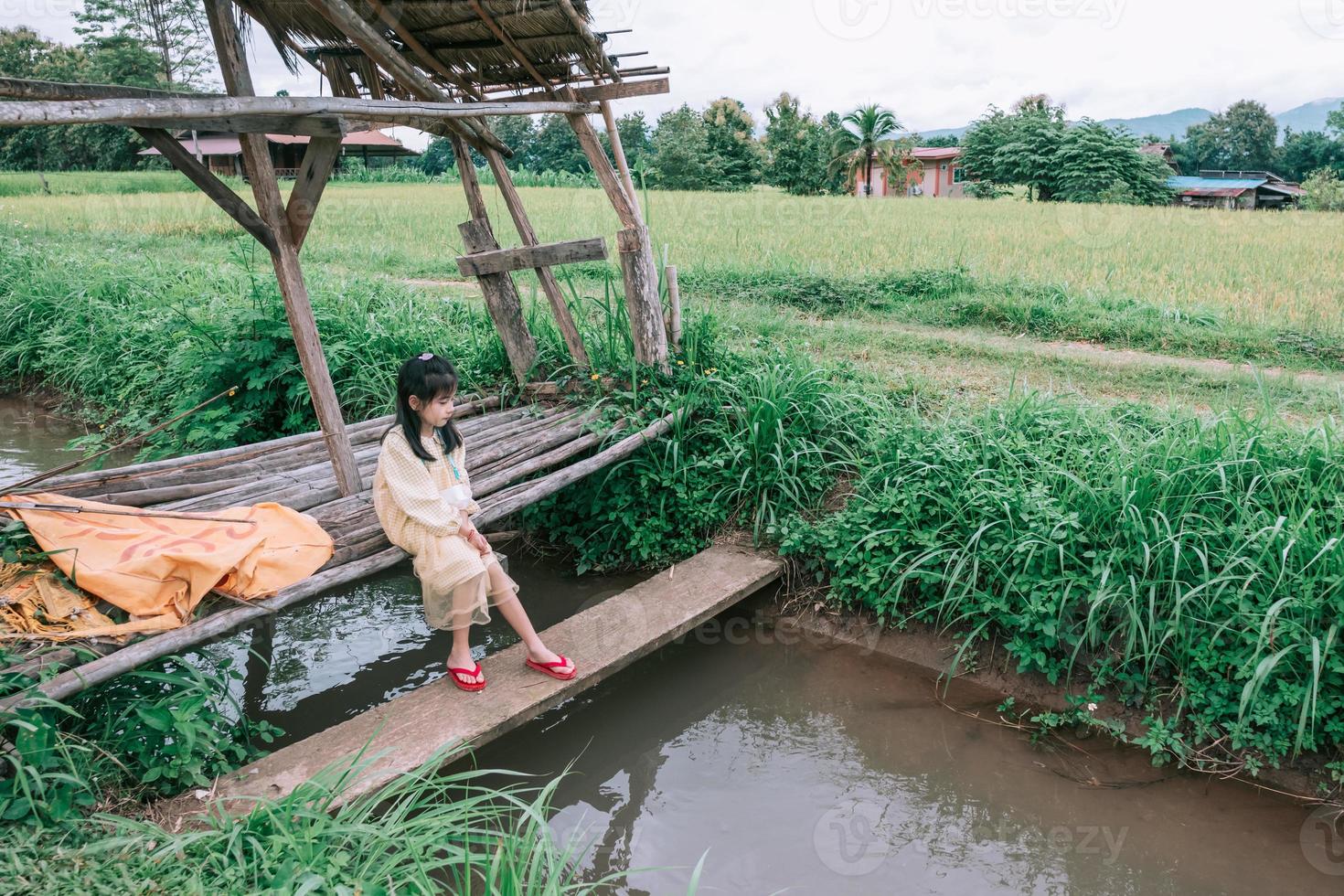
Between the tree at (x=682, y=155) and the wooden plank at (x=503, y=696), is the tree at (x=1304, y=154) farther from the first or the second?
the wooden plank at (x=503, y=696)

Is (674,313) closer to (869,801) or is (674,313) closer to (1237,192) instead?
(869,801)

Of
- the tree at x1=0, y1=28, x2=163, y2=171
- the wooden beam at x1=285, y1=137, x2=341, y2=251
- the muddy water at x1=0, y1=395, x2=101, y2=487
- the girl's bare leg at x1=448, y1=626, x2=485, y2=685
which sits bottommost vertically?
the girl's bare leg at x1=448, y1=626, x2=485, y2=685

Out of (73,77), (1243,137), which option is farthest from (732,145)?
(1243,137)

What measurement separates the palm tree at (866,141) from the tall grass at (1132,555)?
93.3 ft

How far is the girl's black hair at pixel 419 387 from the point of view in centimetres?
296

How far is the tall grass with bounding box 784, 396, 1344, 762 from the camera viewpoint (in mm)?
3037

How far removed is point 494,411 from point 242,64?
2089mm

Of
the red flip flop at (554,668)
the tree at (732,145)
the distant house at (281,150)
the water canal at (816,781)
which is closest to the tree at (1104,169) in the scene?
the tree at (732,145)

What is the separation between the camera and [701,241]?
10891mm

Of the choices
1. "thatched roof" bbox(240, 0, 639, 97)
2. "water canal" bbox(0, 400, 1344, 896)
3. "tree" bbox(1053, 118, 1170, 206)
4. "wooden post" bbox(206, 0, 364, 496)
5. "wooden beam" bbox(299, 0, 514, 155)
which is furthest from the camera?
"tree" bbox(1053, 118, 1170, 206)

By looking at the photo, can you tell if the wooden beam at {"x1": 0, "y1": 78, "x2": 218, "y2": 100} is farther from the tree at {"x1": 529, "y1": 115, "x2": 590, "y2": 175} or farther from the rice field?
the tree at {"x1": 529, "y1": 115, "x2": 590, "y2": 175}

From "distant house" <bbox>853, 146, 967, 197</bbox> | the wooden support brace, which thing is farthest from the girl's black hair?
"distant house" <bbox>853, 146, 967, 197</bbox>

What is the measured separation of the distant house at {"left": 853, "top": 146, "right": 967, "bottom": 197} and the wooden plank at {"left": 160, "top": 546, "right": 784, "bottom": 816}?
28.1m

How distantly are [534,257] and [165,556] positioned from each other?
2537 mm
